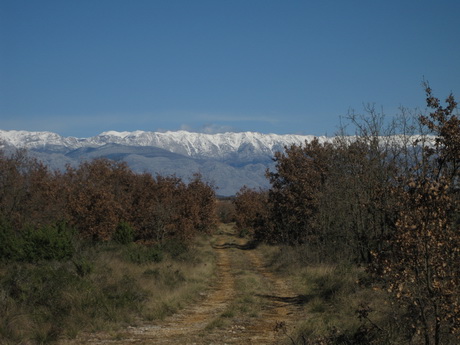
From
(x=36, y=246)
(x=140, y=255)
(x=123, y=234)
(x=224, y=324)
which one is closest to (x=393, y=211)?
(x=224, y=324)

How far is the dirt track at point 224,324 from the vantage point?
1223 centimetres

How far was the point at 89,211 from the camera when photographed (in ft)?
99.0

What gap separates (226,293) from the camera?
20.8m

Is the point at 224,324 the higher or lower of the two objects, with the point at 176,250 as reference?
higher

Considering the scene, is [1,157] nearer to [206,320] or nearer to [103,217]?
[103,217]

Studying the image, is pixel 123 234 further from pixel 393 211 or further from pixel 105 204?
pixel 393 211

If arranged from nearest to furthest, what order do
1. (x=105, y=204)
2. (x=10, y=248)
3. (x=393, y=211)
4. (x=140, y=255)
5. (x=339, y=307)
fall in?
1. (x=393, y=211)
2. (x=339, y=307)
3. (x=10, y=248)
4. (x=140, y=255)
5. (x=105, y=204)

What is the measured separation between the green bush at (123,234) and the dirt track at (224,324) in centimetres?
1075

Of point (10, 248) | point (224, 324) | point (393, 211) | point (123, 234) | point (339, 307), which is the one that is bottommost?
point (224, 324)

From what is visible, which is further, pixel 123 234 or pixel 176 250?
pixel 123 234

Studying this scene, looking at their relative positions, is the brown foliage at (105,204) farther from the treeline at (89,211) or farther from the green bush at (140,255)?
the green bush at (140,255)

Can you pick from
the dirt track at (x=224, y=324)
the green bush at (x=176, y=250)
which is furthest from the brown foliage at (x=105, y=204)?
the dirt track at (x=224, y=324)

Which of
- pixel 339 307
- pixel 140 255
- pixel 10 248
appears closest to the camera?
pixel 339 307

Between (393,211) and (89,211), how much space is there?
24.8m
